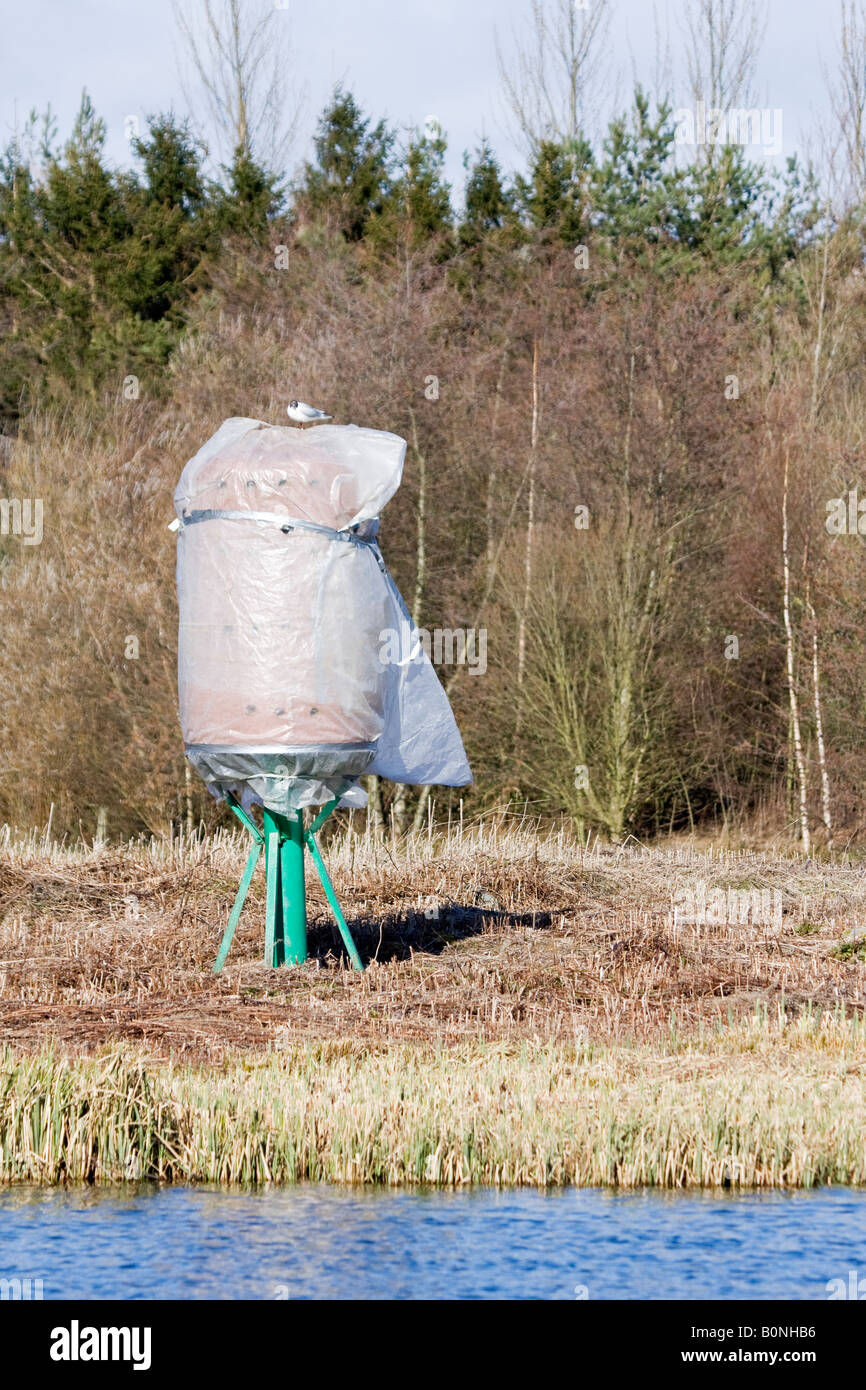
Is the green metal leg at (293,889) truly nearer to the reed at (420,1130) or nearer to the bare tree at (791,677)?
the reed at (420,1130)

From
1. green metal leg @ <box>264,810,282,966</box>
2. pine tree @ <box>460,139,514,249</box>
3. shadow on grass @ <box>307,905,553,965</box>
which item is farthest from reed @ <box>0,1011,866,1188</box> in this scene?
pine tree @ <box>460,139,514,249</box>

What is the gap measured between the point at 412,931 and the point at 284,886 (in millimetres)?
1839

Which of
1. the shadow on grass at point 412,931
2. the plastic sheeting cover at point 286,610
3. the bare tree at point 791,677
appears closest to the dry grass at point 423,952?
the shadow on grass at point 412,931

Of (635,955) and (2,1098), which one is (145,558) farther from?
(2,1098)

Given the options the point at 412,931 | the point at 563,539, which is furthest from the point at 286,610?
the point at 563,539

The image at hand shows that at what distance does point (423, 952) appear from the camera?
11117 mm

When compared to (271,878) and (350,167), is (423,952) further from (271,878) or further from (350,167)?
(350,167)

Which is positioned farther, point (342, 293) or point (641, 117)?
point (641, 117)

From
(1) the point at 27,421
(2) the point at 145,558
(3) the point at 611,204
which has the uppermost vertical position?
(3) the point at 611,204

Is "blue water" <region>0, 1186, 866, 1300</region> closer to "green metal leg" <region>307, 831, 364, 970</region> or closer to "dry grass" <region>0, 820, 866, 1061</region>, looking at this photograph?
"dry grass" <region>0, 820, 866, 1061</region>

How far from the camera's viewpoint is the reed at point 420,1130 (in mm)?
6648

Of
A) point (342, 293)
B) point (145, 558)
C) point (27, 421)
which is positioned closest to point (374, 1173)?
point (145, 558)
